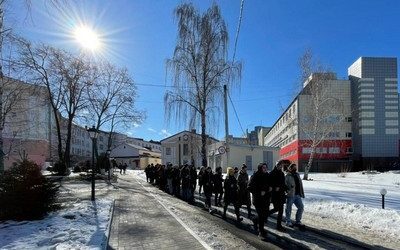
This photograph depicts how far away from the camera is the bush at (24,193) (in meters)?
12.8

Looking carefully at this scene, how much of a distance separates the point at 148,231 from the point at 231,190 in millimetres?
3813

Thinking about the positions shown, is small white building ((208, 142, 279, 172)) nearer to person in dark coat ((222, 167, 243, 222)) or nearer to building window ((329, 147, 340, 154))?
building window ((329, 147, 340, 154))

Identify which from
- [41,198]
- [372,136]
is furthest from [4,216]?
[372,136]

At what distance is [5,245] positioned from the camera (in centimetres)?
947

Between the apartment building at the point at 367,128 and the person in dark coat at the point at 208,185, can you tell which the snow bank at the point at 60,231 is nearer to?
the person in dark coat at the point at 208,185

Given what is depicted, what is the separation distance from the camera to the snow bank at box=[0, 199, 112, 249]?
9.52 metres

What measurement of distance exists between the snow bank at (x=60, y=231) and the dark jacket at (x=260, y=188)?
3.85 m

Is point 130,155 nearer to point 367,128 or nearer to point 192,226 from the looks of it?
point 367,128

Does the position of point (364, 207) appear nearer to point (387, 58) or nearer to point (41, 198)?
point (41, 198)

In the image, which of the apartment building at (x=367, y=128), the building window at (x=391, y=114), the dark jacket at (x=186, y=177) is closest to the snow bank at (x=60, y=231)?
the dark jacket at (x=186, y=177)

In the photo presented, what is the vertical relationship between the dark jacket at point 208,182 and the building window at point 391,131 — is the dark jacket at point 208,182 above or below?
below

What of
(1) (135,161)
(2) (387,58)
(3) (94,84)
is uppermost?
(2) (387,58)

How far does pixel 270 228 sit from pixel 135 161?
4205 inches

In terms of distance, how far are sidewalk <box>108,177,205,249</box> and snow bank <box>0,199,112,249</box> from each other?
0.38 metres
